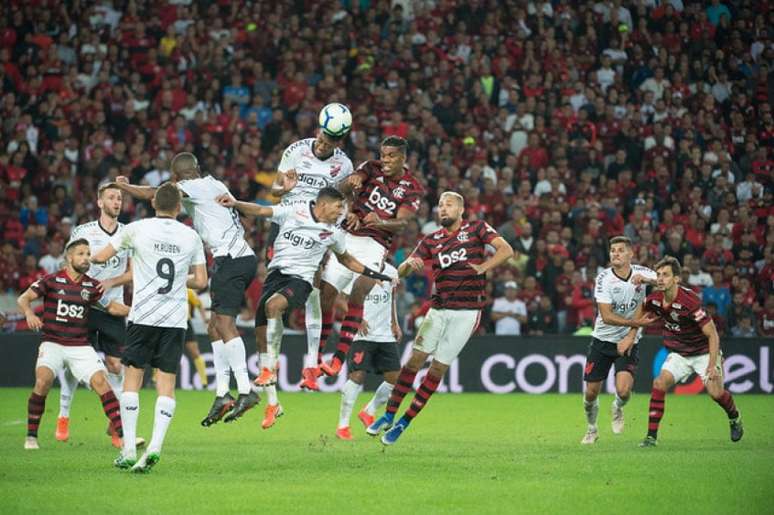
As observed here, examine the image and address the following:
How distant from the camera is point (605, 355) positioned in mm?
15266

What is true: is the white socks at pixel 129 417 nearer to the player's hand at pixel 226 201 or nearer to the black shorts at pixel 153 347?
the black shorts at pixel 153 347

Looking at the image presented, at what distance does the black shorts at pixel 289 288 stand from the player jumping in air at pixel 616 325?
370 centimetres

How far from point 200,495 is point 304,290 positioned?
3.63 meters

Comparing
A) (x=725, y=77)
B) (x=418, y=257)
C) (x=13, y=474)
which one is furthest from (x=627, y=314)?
(x=725, y=77)

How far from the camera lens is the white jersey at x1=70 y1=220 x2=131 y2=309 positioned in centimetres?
1388

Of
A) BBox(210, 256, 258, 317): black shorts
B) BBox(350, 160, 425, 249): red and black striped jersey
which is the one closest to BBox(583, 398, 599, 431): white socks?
BBox(350, 160, 425, 249): red and black striped jersey

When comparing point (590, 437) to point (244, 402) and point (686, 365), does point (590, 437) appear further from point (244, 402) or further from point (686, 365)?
point (244, 402)

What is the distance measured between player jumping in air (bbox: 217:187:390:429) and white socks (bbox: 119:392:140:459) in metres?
2.00

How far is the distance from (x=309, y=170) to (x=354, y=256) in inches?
41.8

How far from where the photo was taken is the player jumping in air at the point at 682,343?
46.6 feet

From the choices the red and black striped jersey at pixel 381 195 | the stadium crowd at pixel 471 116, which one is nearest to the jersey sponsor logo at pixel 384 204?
the red and black striped jersey at pixel 381 195

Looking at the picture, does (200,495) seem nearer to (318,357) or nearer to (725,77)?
(318,357)

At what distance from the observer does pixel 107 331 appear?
553 inches

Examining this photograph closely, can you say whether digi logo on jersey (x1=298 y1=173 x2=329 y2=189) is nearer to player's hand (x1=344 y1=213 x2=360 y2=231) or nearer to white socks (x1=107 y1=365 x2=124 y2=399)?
player's hand (x1=344 y1=213 x2=360 y2=231)
